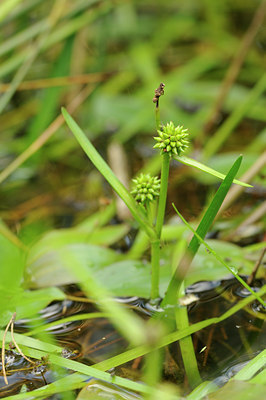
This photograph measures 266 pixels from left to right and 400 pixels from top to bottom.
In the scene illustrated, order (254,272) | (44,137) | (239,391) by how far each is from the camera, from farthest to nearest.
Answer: (44,137) < (254,272) < (239,391)

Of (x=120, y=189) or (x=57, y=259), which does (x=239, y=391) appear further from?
(x=57, y=259)

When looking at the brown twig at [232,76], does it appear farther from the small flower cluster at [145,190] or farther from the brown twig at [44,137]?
the small flower cluster at [145,190]

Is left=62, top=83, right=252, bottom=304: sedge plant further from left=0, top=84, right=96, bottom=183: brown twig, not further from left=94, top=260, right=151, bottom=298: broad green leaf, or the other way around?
left=0, top=84, right=96, bottom=183: brown twig

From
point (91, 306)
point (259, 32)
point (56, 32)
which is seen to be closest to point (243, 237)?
point (91, 306)

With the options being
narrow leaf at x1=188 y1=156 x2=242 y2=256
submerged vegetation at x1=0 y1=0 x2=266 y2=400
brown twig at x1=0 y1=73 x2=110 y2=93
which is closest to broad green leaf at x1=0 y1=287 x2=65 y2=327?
submerged vegetation at x1=0 y1=0 x2=266 y2=400

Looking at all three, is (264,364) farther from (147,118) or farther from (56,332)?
(147,118)

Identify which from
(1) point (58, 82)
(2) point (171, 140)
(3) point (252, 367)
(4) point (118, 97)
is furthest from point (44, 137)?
(3) point (252, 367)
